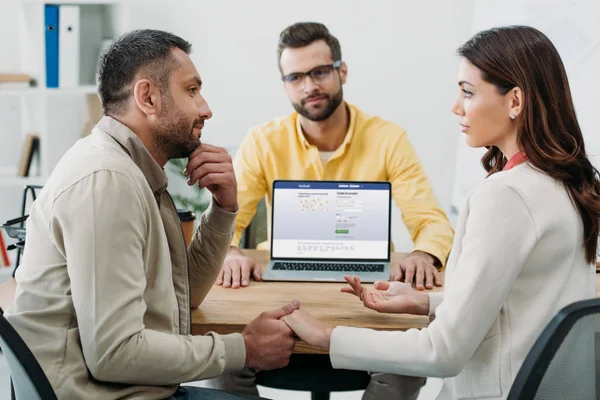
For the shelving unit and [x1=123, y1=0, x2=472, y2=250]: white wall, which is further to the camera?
[x1=123, y1=0, x2=472, y2=250]: white wall

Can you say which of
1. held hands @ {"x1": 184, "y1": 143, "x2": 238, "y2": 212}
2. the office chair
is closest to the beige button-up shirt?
held hands @ {"x1": 184, "y1": 143, "x2": 238, "y2": 212}

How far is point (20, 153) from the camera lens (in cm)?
406

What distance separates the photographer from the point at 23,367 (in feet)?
4.05

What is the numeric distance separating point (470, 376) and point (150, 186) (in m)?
0.74

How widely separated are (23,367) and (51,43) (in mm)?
2673

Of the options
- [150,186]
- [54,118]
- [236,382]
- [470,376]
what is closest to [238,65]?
[54,118]

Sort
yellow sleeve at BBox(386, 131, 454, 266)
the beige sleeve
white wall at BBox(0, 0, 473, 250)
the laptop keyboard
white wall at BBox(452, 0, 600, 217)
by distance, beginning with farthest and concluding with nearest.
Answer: white wall at BBox(0, 0, 473, 250)
white wall at BBox(452, 0, 600, 217)
yellow sleeve at BBox(386, 131, 454, 266)
the laptop keyboard
the beige sleeve

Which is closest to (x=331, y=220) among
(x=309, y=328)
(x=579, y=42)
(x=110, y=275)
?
(x=309, y=328)

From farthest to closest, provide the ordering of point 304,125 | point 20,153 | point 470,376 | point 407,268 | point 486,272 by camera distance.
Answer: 1. point 20,153
2. point 304,125
3. point 407,268
4. point 470,376
5. point 486,272

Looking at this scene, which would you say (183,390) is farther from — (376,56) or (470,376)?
(376,56)

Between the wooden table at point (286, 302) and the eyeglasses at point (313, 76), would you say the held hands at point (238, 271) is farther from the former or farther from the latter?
the eyeglasses at point (313, 76)

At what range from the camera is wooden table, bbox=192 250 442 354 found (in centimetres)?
175

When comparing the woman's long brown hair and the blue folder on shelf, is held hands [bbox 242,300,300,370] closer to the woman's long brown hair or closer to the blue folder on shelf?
the woman's long brown hair

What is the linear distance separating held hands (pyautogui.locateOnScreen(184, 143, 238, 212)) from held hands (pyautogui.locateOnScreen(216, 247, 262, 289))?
27 cm
